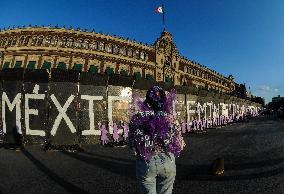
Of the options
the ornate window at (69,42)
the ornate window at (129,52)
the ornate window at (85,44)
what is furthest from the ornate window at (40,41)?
the ornate window at (129,52)

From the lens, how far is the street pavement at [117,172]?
600 cm

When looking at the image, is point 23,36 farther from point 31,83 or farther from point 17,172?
point 17,172

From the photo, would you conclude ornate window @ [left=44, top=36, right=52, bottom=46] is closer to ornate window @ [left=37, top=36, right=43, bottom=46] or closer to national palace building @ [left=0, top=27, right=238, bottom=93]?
national palace building @ [left=0, top=27, right=238, bottom=93]

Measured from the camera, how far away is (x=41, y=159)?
9.54 metres

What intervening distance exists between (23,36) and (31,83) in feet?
139

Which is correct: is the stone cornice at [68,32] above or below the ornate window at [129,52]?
above

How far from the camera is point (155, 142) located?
11.0ft

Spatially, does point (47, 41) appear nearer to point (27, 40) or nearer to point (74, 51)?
point (27, 40)

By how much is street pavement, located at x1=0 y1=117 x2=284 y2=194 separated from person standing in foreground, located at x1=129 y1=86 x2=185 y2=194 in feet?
8.37

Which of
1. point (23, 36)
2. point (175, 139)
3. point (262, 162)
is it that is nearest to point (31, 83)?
point (262, 162)

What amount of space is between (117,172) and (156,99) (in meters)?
4.60

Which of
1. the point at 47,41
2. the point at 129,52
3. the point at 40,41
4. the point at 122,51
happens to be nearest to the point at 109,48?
the point at 122,51

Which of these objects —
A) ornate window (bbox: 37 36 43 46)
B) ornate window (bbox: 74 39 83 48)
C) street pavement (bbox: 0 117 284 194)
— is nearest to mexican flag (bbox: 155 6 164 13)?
ornate window (bbox: 74 39 83 48)

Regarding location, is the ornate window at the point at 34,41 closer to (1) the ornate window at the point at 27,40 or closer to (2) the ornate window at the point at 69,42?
(1) the ornate window at the point at 27,40
